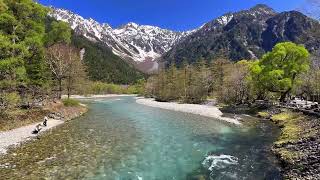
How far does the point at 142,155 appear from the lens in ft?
93.0

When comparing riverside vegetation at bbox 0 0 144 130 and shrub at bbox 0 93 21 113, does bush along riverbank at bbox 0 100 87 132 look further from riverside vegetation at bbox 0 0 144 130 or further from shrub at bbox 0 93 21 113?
shrub at bbox 0 93 21 113

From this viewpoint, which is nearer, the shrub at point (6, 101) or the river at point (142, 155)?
the river at point (142, 155)

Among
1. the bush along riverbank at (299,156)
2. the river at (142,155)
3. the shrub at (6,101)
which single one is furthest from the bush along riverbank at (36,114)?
the bush along riverbank at (299,156)

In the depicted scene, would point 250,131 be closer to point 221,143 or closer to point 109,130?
point 221,143

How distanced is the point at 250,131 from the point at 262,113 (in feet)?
75.7

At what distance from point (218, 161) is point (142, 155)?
6.69m

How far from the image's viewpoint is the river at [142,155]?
2241 centimetres

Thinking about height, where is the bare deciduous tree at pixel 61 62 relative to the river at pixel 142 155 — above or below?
above

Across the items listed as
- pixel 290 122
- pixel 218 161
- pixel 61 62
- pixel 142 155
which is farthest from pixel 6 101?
pixel 290 122

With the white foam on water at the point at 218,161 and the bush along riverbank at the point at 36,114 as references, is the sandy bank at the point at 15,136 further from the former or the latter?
the white foam on water at the point at 218,161

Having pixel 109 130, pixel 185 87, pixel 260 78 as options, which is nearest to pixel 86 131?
pixel 109 130

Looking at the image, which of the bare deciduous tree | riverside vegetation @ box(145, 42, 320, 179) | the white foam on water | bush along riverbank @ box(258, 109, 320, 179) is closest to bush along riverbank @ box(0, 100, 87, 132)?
the bare deciduous tree

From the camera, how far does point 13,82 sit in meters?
42.6

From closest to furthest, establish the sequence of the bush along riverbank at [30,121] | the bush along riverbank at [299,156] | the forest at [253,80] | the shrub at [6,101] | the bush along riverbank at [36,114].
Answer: the bush along riverbank at [299,156]
the bush along riverbank at [30,121]
the shrub at [6,101]
the bush along riverbank at [36,114]
the forest at [253,80]
